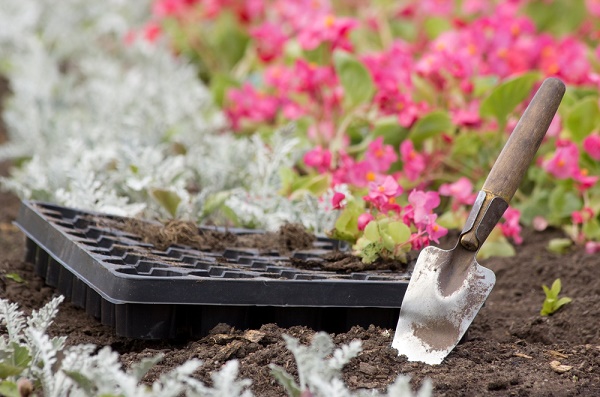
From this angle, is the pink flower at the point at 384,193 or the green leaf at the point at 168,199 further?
the green leaf at the point at 168,199

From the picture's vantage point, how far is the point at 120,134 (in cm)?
340

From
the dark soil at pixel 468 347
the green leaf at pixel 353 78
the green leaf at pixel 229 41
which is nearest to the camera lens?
the dark soil at pixel 468 347

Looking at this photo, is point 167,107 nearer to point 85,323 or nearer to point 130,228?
point 130,228

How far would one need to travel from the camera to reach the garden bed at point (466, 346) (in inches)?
67.2

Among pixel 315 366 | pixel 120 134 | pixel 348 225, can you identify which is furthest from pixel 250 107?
pixel 315 366

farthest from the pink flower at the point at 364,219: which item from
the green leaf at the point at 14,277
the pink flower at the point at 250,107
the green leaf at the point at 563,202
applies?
the pink flower at the point at 250,107

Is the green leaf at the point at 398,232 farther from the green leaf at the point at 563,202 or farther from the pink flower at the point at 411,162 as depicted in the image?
the green leaf at the point at 563,202

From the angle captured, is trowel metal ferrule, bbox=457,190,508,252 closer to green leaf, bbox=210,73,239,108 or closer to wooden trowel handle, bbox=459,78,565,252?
wooden trowel handle, bbox=459,78,565,252

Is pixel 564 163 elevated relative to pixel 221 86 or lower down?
elevated

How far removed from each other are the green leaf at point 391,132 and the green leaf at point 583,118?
565mm

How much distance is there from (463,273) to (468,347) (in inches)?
6.3

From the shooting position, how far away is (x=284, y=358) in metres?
1.75

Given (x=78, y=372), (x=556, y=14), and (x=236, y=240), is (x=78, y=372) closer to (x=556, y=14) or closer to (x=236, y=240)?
(x=236, y=240)

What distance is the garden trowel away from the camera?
6.13 ft
